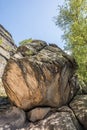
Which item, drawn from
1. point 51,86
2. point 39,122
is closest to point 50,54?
point 51,86

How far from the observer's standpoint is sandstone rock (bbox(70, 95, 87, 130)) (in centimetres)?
1631

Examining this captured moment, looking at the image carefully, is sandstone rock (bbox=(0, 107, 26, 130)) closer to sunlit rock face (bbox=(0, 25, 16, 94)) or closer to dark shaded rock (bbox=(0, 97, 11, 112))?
dark shaded rock (bbox=(0, 97, 11, 112))

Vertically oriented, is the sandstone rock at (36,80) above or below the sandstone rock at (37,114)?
above

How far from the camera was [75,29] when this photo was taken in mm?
20797

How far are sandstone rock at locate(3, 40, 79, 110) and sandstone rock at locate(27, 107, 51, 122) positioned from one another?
1.32ft

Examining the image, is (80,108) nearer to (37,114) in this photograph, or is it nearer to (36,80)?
(37,114)

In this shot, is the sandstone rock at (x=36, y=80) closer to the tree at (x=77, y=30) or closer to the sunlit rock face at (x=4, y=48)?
the tree at (x=77, y=30)

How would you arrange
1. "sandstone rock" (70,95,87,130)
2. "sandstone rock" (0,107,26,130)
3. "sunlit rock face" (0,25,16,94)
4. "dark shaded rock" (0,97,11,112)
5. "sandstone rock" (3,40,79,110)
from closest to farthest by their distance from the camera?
"sandstone rock" (0,107,26,130)
"sandstone rock" (70,95,87,130)
"sandstone rock" (3,40,79,110)
"dark shaded rock" (0,97,11,112)
"sunlit rock face" (0,25,16,94)

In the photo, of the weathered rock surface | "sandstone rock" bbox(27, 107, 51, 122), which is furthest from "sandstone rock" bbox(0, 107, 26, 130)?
the weathered rock surface

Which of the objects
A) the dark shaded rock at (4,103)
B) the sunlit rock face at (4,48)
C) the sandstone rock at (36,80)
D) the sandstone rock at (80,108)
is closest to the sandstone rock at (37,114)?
the sandstone rock at (36,80)

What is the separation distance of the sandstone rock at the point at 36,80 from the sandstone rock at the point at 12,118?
0.52 metres

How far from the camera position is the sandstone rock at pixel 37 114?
1619cm

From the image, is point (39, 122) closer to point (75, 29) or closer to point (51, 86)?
point (51, 86)

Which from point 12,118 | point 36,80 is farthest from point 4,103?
point 36,80
